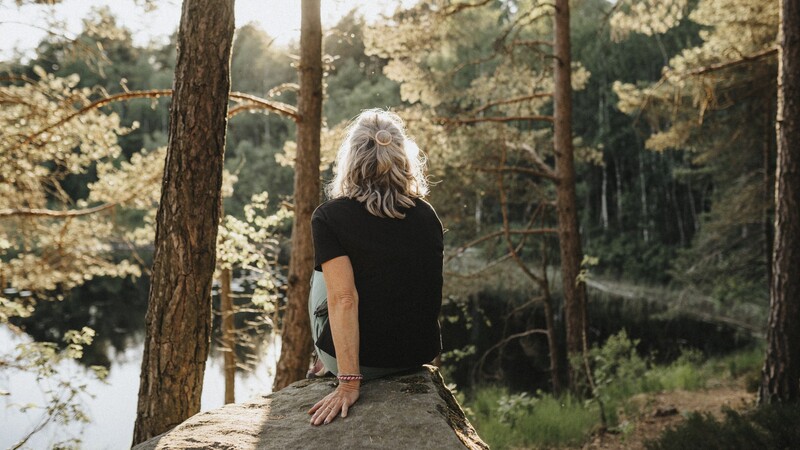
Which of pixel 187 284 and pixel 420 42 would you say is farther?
pixel 420 42

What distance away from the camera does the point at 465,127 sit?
9.16 m

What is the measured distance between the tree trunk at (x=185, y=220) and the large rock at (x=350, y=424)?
808 millimetres

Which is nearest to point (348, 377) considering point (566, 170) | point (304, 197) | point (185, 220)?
point (185, 220)

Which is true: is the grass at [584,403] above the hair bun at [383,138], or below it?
below

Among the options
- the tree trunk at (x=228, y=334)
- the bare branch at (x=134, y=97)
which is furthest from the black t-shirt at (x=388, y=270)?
the tree trunk at (x=228, y=334)

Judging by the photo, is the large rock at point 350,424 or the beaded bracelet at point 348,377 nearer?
the large rock at point 350,424

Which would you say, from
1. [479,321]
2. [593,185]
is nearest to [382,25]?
[479,321]

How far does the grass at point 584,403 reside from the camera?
270 inches

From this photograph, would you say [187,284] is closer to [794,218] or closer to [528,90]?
[794,218]

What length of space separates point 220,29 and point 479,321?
15433 mm

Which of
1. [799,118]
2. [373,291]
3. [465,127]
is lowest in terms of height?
[373,291]

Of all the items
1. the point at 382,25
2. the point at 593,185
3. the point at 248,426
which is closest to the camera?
the point at 248,426

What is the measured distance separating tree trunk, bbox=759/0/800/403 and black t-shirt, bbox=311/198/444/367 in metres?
4.20

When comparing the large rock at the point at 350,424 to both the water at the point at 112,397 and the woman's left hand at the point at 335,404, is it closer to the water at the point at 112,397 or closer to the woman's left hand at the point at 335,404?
the woman's left hand at the point at 335,404
